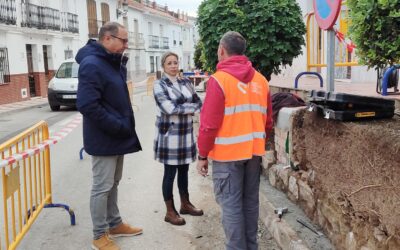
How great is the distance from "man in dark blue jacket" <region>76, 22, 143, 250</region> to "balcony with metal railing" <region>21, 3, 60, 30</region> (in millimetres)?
19382

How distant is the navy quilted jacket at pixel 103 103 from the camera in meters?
3.51

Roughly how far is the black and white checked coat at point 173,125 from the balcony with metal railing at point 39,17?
19109 mm

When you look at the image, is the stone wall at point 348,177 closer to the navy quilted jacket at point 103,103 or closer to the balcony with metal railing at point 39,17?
the navy quilted jacket at point 103,103

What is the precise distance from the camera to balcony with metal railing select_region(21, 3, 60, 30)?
21.3 m

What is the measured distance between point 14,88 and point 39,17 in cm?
511

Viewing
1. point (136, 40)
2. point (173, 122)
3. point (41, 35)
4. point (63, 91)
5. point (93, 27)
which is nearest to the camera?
point (173, 122)

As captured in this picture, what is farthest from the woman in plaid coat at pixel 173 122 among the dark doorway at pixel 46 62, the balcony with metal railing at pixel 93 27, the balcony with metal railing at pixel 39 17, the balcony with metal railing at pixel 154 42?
the balcony with metal railing at pixel 154 42

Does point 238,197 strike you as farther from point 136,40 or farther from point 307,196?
point 136,40

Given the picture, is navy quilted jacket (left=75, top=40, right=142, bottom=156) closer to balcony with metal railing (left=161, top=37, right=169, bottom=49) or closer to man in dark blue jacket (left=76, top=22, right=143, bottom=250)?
man in dark blue jacket (left=76, top=22, right=143, bottom=250)

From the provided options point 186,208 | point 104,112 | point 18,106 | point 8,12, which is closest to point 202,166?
point 104,112

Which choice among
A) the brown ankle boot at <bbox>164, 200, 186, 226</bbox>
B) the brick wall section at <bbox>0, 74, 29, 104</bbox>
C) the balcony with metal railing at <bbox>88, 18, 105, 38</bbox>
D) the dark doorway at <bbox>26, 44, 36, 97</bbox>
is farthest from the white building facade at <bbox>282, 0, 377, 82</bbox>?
the balcony with metal railing at <bbox>88, 18, 105, 38</bbox>

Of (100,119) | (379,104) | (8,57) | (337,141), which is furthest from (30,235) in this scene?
(8,57)

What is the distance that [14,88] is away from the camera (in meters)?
19.7

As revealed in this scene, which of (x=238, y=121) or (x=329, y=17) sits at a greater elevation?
(x=329, y=17)
